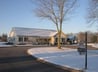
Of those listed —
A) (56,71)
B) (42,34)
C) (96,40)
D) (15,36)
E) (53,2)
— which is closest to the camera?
(56,71)

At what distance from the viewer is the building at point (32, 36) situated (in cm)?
6267

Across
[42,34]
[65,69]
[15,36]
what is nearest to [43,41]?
[42,34]

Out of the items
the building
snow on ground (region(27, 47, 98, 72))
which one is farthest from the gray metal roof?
snow on ground (region(27, 47, 98, 72))

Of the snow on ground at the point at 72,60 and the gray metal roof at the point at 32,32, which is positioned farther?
the gray metal roof at the point at 32,32

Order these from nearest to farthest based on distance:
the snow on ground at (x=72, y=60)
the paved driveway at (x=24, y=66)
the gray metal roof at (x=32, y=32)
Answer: the paved driveway at (x=24, y=66) → the snow on ground at (x=72, y=60) → the gray metal roof at (x=32, y=32)

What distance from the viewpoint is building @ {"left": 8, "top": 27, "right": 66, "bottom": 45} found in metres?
62.7

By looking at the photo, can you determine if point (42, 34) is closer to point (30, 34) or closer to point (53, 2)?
point (30, 34)

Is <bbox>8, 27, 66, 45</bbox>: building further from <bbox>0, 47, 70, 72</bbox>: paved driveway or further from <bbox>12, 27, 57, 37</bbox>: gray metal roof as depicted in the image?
<bbox>0, 47, 70, 72</bbox>: paved driveway

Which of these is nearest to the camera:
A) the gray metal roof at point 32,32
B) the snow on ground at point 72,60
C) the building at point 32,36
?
the snow on ground at point 72,60

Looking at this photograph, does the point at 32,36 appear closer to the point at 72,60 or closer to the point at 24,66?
the point at 72,60

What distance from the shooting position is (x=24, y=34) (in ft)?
208

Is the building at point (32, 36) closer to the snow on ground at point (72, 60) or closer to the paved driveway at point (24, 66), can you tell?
the snow on ground at point (72, 60)

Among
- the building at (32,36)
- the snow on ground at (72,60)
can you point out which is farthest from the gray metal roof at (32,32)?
the snow on ground at (72,60)

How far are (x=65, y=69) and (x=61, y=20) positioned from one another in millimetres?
25861
